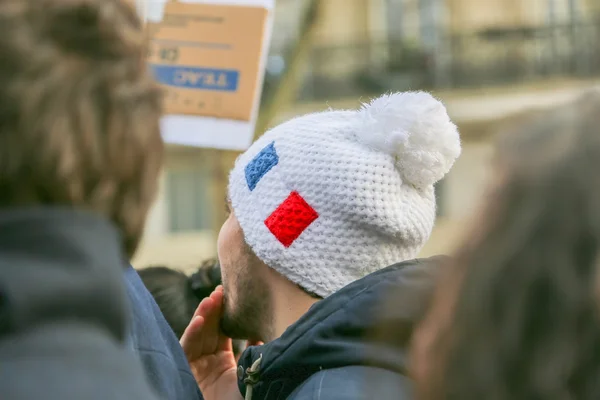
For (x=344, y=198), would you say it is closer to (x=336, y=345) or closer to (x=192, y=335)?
(x=336, y=345)

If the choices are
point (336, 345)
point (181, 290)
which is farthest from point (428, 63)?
point (336, 345)

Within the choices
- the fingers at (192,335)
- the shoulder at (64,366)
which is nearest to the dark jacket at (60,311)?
the shoulder at (64,366)

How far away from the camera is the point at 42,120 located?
3.42 feet

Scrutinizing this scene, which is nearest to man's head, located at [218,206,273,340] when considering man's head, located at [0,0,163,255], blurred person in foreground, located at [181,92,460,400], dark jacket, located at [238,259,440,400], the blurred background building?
blurred person in foreground, located at [181,92,460,400]

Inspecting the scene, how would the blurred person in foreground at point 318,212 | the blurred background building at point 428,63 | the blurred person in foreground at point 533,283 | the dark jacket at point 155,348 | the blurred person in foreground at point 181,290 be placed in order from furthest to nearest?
the blurred background building at point 428,63 < the blurred person in foreground at point 181,290 < the blurred person in foreground at point 318,212 < the dark jacket at point 155,348 < the blurred person in foreground at point 533,283

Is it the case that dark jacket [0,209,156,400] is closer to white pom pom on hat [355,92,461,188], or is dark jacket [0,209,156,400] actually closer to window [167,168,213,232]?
white pom pom on hat [355,92,461,188]

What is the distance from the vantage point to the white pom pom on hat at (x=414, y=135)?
2.00 meters

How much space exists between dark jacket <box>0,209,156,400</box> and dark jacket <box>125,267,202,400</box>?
0.46 m

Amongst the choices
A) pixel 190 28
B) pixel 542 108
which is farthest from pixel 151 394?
pixel 190 28

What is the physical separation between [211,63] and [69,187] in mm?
1881

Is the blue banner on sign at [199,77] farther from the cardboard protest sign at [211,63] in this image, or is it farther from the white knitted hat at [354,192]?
the white knitted hat at [354,192]

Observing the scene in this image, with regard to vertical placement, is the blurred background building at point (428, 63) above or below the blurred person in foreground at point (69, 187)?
below

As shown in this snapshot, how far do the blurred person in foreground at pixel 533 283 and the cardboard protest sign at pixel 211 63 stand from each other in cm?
190

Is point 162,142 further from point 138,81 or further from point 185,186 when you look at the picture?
point 185,186
